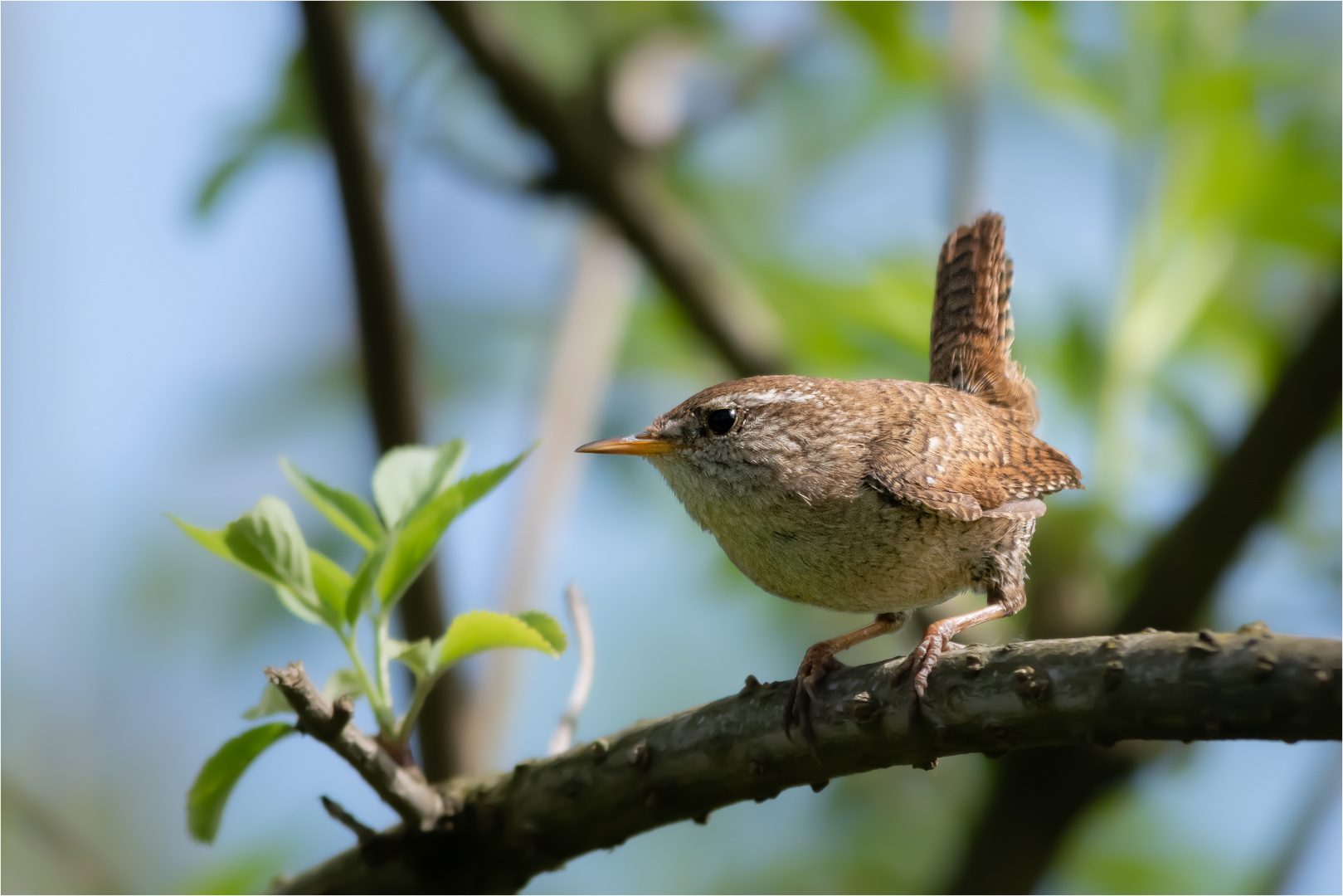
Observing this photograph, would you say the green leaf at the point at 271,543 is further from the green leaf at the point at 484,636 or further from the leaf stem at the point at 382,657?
the green leaf at the point at 484,636

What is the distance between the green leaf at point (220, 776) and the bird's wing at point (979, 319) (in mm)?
2194

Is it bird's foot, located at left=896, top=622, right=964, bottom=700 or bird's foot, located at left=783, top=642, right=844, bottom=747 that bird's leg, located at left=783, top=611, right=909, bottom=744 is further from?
bird's foot, located at left=896, top=622, right=964, bottom=700

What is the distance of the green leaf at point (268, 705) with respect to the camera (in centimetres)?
195

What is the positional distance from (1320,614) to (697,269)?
2.26m

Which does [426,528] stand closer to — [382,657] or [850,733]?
[382,657]

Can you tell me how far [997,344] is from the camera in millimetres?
3469

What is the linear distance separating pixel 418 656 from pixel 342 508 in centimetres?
36

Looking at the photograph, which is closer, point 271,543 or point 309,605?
point 271,543

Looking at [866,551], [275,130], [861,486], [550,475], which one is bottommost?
[866,551]

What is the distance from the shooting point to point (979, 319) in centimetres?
344

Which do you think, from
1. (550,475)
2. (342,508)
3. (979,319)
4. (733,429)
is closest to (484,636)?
(342,508)

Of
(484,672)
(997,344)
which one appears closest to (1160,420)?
(997,344)

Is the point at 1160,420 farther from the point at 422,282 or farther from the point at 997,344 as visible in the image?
the point at 422,282

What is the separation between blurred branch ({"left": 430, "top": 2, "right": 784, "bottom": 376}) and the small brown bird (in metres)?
0.99
